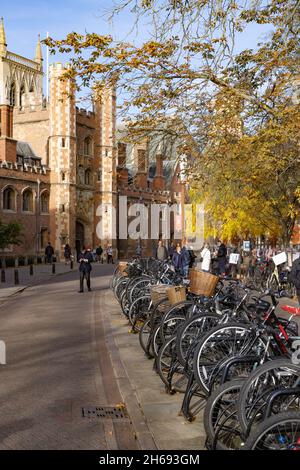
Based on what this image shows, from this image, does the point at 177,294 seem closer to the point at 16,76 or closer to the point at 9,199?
the point at 9,199

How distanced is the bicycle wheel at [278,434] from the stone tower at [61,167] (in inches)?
1824

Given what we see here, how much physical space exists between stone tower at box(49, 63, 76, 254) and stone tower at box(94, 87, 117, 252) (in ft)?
15.0

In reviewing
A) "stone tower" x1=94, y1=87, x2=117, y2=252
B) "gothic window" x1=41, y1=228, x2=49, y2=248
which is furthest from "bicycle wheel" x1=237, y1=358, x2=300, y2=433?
"stone tower" x1=94, y1=87, x2=117, y2=252

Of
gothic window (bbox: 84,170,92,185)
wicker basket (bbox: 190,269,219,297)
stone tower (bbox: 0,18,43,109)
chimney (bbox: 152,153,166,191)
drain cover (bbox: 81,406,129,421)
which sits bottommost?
drain cover (bbox: 81,406,129,421)

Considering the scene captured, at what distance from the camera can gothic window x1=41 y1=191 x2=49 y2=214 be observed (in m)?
49.1

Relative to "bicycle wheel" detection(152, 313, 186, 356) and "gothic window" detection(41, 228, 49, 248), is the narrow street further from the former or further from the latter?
"gothic window" detection(41, 228, 49, 248)

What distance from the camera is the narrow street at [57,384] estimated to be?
17.2ft

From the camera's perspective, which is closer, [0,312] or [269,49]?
[269,49]

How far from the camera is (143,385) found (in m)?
7.01

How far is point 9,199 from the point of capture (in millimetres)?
45000

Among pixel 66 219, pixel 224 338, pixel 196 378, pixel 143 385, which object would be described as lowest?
pixel 143 385

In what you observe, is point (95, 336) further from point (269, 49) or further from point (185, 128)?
point (269, 49)

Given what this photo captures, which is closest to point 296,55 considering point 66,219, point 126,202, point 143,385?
point 143,385

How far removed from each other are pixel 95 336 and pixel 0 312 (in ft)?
14.9
